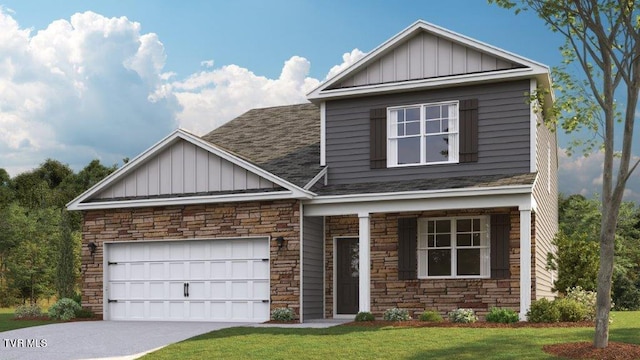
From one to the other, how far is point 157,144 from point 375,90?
5601 mm

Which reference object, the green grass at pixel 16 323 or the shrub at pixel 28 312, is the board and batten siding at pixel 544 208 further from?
the shrub at pixel 28 312

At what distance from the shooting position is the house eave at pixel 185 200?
60.2ft

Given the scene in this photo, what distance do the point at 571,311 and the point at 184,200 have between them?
9349 millimetres

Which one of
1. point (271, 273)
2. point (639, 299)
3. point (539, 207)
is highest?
point (539, 207)

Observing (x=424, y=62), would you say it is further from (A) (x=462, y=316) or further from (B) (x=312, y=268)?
(A) (x=462, y=316)

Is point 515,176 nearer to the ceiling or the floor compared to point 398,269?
nearer to the ceiling

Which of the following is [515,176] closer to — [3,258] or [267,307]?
[267,307]

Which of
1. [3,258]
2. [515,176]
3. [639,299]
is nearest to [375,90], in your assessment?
[515,176]

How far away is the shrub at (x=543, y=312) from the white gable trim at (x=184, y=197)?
18.2ft

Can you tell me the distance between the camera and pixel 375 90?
19.2 metres

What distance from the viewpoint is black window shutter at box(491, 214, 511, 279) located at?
17.5 metres

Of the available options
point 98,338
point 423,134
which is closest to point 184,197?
point 98,338

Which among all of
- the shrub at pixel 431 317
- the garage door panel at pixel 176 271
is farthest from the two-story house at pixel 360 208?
the shrub at pixel 431 317

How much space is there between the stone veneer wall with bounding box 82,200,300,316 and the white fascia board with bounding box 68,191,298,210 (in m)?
0.26
